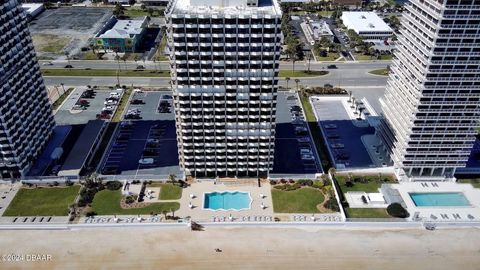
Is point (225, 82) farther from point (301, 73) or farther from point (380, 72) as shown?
point (380, 72)

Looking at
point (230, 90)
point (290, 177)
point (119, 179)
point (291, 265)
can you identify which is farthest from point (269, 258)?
point (119, 179)

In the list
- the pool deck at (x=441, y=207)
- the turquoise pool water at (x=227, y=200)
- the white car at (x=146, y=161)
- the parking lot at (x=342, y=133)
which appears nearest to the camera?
the pool deck at (x=441, y=207)

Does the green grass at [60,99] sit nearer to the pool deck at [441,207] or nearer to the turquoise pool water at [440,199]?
the pool deck at [441,207]

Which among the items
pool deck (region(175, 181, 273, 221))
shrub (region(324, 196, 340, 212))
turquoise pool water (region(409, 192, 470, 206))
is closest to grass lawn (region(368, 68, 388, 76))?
turquoise pool water (region(409, 192, 470, 206))

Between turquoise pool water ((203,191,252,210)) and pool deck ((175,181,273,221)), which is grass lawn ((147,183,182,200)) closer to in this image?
pool deck ((175,181,273,221))

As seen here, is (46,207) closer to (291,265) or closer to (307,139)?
(291,265)

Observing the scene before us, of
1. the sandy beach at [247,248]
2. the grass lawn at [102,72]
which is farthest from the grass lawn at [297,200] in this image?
the grass lawn at [102,72]

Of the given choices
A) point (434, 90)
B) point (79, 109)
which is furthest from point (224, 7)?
point (79, 109)
